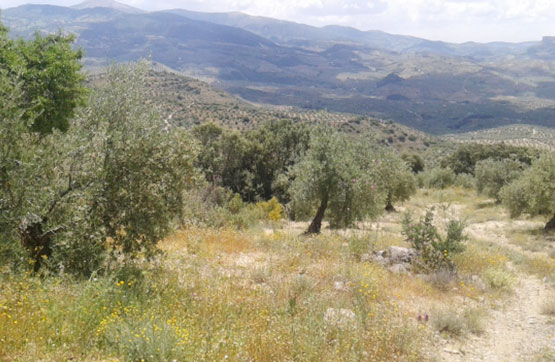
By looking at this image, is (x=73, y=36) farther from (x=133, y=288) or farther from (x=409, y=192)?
(x=409, y=192)

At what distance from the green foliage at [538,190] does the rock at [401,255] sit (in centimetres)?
1316

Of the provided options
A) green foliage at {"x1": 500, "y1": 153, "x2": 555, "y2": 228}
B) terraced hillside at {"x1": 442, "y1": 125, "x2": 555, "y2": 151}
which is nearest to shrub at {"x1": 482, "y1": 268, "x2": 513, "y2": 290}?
green foliage at {"x1": 500, "y1": 153, "x2": 555, "y2": 228}

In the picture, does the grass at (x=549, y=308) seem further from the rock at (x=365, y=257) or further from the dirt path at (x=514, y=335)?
the rock at (x=365, y=257)

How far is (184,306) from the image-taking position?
20.8 ft

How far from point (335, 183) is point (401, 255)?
18.7 ft

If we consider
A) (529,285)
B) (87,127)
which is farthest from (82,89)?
(529,285)

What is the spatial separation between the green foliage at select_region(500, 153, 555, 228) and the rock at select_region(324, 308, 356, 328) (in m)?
18.2

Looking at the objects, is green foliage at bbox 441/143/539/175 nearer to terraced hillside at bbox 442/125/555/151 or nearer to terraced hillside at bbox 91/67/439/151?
terraced hillside at bbox 91/67/439/151

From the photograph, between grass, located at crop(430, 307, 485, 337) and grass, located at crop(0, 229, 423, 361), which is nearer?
grass, located at crop(0, 229, 423, 361)

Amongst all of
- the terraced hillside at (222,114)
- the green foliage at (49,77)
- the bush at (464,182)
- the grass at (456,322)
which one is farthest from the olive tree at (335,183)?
the terraced hillside at (222,114)

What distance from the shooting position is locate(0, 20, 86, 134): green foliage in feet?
32.3

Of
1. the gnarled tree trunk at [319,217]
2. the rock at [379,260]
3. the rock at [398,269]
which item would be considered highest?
the rock at [379,260]

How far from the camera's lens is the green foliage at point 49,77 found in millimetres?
9859

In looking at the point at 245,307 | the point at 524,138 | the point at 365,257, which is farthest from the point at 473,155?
the point at 524,138
